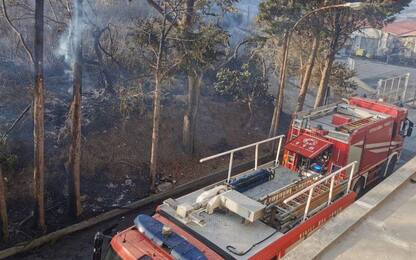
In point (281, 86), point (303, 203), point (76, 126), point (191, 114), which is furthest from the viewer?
point (281, 86)

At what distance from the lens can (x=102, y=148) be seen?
16.0 meters

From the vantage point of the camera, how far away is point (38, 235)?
12.1m

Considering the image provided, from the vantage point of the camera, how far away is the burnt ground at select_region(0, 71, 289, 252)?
13.5 metres

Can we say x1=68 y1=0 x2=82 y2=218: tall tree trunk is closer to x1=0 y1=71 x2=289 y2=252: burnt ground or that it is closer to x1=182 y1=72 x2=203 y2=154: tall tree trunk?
x1=0 y1=71 x2=289 y2=252: burnt ground

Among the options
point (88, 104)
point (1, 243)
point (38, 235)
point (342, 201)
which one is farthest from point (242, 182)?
point (88, 104)

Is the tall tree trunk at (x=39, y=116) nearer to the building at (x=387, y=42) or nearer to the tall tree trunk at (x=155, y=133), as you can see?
the tall tree trunk at (x=155, y=133)

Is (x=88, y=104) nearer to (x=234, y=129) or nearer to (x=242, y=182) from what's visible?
(x=234, y=129)

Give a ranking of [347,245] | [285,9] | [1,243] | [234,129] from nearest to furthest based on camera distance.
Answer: [347,245] < [1,243] < [285,9] < [234,129]

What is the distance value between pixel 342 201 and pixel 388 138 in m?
6.53

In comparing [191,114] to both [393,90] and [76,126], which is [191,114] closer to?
[76,126]

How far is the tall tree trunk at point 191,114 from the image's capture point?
683 inches

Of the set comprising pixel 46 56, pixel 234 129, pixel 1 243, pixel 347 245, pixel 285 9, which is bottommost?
pixel 1 243

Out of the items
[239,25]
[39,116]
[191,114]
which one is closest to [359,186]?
[191,114]

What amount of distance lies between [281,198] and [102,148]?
8.93 metres
